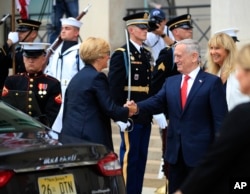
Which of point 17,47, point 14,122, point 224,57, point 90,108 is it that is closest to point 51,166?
point 14,122

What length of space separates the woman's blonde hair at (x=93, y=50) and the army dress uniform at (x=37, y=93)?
1022mm

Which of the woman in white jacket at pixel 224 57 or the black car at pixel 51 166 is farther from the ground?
the woman in white jacket at pixel 224 57

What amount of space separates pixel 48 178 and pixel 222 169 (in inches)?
87.2

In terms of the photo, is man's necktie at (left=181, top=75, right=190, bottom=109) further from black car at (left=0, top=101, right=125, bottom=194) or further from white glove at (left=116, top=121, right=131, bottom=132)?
white glove at (left=116, top=121, right=131, bottom=132)

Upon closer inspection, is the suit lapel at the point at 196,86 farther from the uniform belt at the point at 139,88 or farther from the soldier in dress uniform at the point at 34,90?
the uniform belt at the point at 139,88

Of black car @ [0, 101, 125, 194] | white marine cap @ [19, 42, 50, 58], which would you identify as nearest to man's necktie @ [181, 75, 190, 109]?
black car @ [0, 101, 125, 194]

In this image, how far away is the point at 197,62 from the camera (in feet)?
22.3

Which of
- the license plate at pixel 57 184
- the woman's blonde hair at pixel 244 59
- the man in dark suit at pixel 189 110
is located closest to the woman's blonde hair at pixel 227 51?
the man in dark suit at pixel 189 110

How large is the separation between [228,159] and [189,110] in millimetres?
2729

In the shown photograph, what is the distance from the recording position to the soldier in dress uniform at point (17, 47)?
9.83 meters

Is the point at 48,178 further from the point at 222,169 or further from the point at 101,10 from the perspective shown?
the point at 101,10

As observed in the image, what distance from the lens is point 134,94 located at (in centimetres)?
862

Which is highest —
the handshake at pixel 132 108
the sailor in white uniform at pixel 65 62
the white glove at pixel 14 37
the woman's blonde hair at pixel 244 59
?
the woman's blonde hair at pixel 244 59

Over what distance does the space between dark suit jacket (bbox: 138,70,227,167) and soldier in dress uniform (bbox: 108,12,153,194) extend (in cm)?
163
